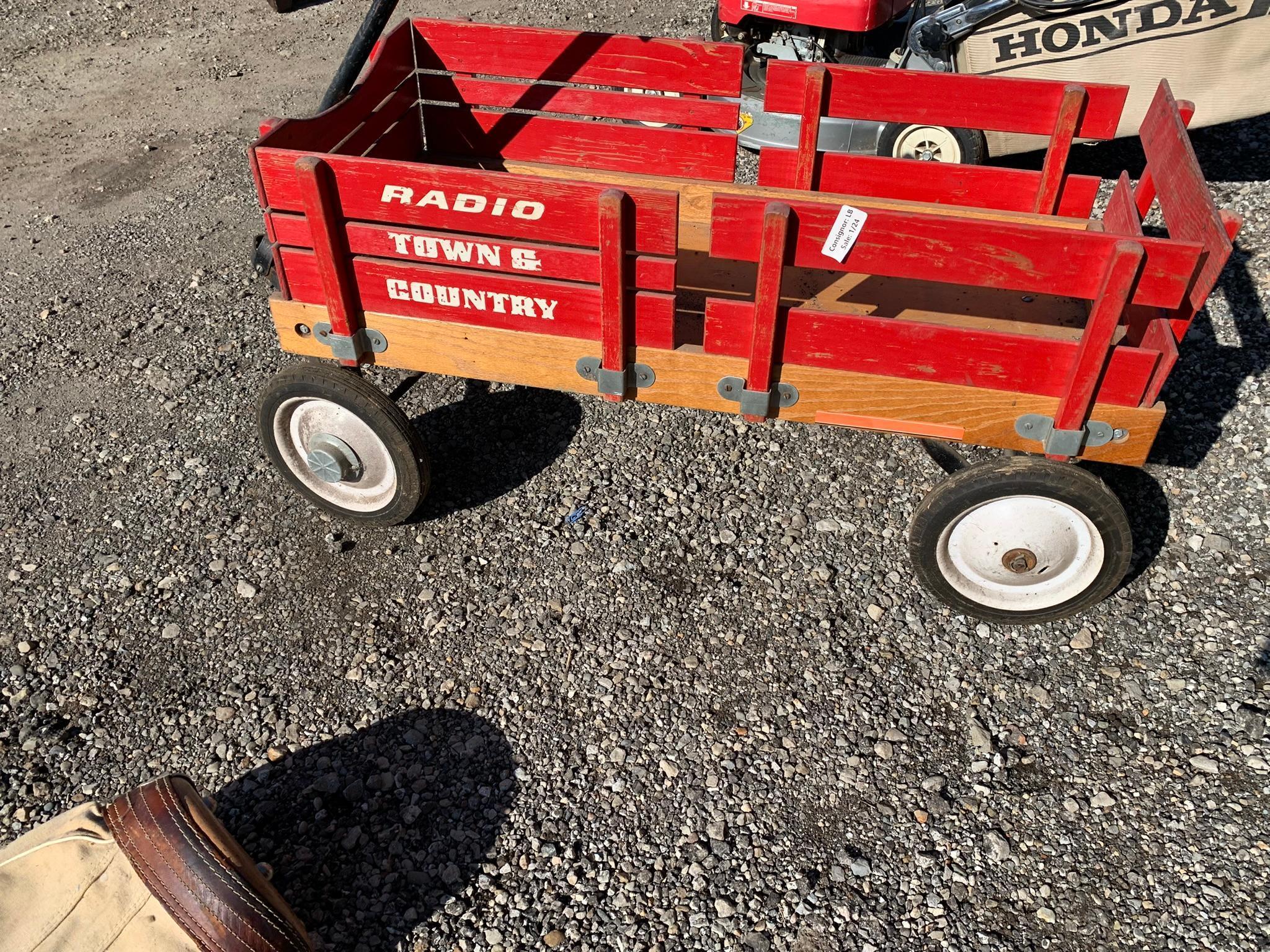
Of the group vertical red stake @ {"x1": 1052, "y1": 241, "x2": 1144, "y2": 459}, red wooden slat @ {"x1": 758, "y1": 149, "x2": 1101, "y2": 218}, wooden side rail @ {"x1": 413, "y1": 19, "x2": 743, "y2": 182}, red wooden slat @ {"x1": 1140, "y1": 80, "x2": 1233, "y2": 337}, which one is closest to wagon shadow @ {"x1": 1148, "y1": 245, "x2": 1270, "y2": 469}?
red wooden slat @ {"x1": 758, "y1": 149, "x2": 1101, "y2": 218}

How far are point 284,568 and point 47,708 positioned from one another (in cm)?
98

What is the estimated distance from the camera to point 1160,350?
10.6 ft

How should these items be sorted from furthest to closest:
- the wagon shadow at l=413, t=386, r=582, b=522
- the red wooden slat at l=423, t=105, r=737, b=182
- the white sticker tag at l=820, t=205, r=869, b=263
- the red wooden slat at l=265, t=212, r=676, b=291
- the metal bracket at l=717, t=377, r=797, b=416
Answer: the red wooden slat at l=423, t=105, r=737, b=182 < the wagon shadow at l=413, t=386, r=582, b=522 < the metal bracket at l=717, t=377, r=797, b=416 < the red wooden slat at l=265, t=212, r=676, b=291 < the white sticker tag at l=820, t=205, r=869, b=263

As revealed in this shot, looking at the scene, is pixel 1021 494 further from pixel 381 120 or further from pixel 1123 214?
pixel 381 120

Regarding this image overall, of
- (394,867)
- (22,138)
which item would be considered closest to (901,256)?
(394,867)

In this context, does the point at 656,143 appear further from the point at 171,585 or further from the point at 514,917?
the point at 514,917

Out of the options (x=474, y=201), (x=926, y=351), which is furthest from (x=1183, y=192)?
(x=474, y=201)

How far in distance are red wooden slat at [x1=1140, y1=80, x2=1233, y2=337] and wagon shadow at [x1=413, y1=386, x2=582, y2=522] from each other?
104 inches

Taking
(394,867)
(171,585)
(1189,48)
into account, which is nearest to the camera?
(394,867)

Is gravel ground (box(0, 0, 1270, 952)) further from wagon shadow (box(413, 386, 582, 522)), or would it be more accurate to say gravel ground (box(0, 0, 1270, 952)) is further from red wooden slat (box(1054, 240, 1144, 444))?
red wooden slat (box(1054, 240, 1144, 444))

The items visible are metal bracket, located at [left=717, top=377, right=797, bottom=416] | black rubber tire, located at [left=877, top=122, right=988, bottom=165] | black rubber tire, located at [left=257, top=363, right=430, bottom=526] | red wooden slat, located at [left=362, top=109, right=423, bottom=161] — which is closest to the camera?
metal bracket, located at [left=717, top=377, right=797, bottom=416]

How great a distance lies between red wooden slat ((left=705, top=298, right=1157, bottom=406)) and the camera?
3191 millimetres

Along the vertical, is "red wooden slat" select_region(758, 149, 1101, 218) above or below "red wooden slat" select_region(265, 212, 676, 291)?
below

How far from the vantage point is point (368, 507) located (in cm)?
423
